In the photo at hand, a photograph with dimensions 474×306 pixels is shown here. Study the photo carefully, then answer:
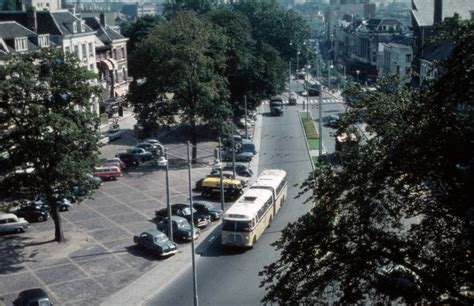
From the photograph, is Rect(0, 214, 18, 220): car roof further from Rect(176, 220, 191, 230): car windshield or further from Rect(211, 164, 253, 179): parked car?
Rect(211, 164, 253, 179): parked car

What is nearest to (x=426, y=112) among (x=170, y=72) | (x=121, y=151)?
(x=170, y=72)

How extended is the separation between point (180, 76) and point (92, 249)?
26.5 m

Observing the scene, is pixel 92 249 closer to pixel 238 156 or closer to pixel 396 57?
pixel 238 156

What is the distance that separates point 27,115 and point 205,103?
27635 mm

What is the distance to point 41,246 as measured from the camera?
1677 inches

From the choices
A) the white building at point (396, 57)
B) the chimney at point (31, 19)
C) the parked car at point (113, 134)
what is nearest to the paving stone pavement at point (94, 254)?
the parked car at point (113, 134)

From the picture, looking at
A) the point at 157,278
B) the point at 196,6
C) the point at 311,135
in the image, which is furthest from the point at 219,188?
the point at 196,6

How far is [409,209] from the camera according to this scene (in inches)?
733

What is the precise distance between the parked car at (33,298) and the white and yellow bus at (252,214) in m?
13.1

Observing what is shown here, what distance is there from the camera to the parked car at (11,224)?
148 feet

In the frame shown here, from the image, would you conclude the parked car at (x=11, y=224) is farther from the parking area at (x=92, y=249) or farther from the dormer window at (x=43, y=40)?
the dormer window at (x=43, y=40)

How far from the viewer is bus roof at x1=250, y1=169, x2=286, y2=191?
4872cm

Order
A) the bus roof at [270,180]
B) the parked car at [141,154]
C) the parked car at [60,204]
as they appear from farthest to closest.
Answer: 1. the parked car at [141,154]
2. the parked car at [60,204]
3. the bus roof at [270,180]

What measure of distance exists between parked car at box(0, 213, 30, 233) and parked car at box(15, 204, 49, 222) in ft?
7.31
